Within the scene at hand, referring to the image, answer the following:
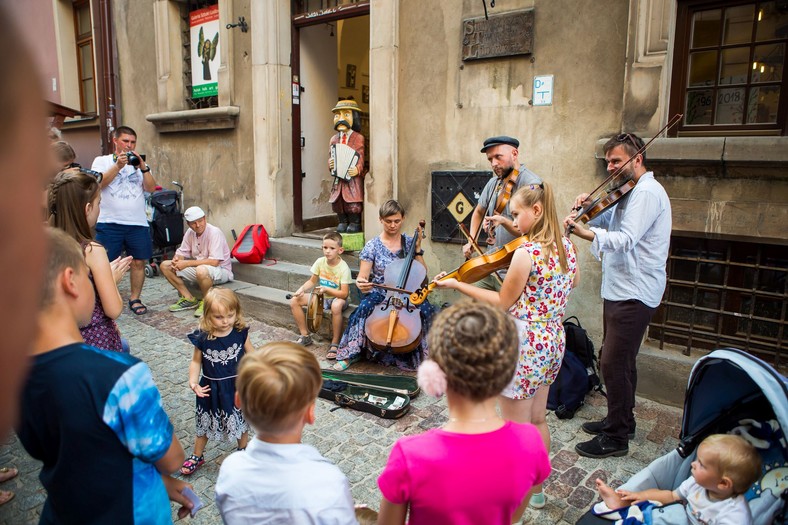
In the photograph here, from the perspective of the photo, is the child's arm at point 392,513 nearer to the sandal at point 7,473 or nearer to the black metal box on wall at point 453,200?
the sandal at point 7,473

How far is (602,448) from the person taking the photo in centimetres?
332

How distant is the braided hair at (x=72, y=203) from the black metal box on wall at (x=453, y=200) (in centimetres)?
339

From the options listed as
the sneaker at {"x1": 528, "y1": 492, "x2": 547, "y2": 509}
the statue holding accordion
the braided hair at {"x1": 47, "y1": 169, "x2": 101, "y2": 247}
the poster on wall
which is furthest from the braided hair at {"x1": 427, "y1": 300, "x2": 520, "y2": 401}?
the poster on wall

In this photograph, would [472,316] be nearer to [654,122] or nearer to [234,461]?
[234,461]

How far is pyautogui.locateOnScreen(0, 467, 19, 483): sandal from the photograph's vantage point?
3100 millimetres

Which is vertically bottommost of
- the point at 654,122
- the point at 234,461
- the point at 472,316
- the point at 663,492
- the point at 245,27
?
the point at 663,492

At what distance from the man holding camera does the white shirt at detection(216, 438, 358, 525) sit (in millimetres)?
4974

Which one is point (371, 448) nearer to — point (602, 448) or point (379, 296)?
point (602, 448)

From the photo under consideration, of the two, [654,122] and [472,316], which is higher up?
[654,122]

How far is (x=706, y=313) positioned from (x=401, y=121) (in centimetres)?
342

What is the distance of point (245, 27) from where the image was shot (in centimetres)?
694

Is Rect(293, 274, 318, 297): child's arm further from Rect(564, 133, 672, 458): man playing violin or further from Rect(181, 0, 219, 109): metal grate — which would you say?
Rect(181, 0, 219, 109): metal grate

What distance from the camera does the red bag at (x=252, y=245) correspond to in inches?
267

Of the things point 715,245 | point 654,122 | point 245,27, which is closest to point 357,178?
point 245,27
